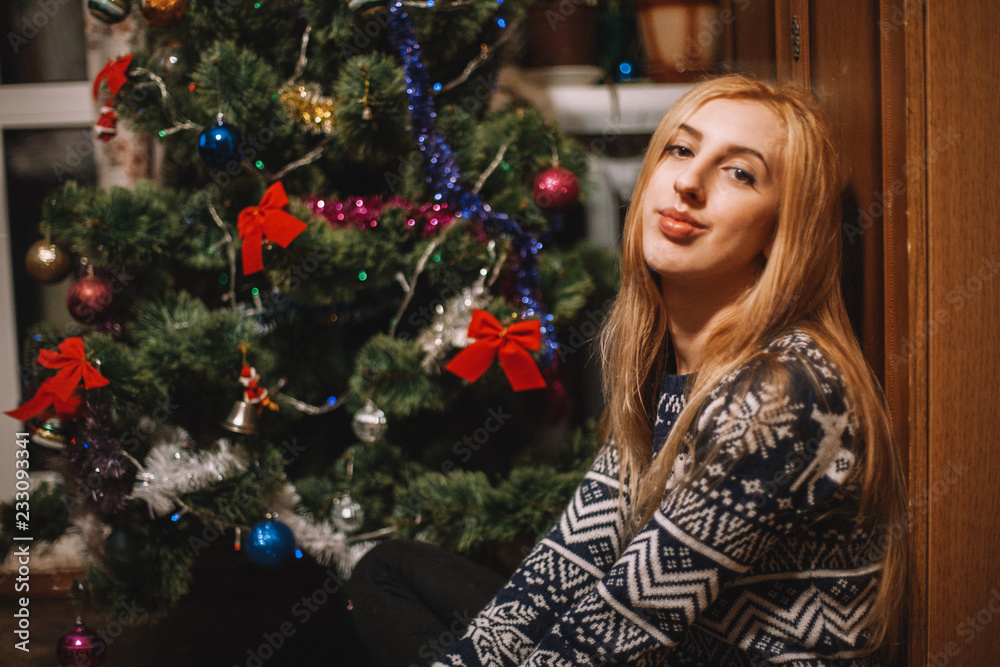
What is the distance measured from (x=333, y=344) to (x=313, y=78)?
1.85 ft

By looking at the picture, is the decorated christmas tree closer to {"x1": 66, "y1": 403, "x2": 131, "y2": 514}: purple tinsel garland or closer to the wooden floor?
{"x1": 66, "y1": 403, "x2": 131, "y2": 514}: purple tinsel garland

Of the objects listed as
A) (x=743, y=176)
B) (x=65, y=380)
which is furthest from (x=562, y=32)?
(x=65, y=380)

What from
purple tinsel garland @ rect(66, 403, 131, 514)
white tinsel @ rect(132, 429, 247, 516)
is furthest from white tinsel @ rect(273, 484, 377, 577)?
purple tinsel garland @ rect(66, 403, 131, 514)

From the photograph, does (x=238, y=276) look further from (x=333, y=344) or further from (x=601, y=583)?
(x=601, y=583)

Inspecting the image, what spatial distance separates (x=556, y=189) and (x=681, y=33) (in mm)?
529

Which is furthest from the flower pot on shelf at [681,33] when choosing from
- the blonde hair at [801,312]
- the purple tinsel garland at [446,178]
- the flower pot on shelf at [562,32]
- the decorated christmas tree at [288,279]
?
the blonde hair at [801,312]

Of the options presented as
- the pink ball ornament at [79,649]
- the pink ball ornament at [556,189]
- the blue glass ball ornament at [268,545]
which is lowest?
the pink ball ornament at [79,649]

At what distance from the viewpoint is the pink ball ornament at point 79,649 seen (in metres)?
1.22

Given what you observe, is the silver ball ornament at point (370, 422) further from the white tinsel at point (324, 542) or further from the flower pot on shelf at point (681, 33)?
the flower pot on shelf at point (681, 33)

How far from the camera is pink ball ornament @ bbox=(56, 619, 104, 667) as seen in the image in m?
1.22

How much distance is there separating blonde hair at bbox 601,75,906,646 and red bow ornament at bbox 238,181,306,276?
0.56 metres

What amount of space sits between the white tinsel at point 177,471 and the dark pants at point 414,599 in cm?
31

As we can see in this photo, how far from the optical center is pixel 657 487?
833 mm

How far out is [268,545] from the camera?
1200 mm
